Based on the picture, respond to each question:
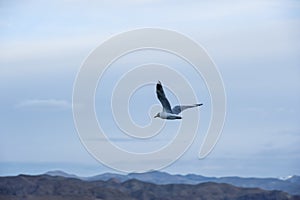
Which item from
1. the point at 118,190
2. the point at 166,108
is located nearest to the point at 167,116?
the point at 166,108

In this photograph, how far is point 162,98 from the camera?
35156mm

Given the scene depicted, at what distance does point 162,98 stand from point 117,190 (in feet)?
192

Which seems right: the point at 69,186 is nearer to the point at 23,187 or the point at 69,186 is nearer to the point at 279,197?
the point at 23,187

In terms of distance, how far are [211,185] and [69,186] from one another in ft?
45.4

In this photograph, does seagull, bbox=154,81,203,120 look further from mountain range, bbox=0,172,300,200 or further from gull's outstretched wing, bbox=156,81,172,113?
mountain range, bbox=0,172,300,200

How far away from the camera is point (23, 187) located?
91250 millimetres

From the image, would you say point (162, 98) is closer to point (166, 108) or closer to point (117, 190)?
point (166, 108)

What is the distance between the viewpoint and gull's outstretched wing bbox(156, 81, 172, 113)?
1364 inches

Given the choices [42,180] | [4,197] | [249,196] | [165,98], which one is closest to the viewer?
[165,98]

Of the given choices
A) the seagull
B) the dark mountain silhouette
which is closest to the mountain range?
the dark mountain silhouette

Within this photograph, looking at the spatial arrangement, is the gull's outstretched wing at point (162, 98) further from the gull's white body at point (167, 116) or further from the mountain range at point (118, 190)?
the mountain range at point (118, 190)

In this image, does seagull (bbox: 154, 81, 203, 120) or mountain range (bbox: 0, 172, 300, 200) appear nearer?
seagull (bbox: 154, 81, 203, 120)

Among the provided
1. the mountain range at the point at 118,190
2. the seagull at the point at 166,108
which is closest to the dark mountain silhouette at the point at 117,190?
the mountain range at the point at 118,190

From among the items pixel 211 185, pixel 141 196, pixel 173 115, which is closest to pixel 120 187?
pixel 141 196
